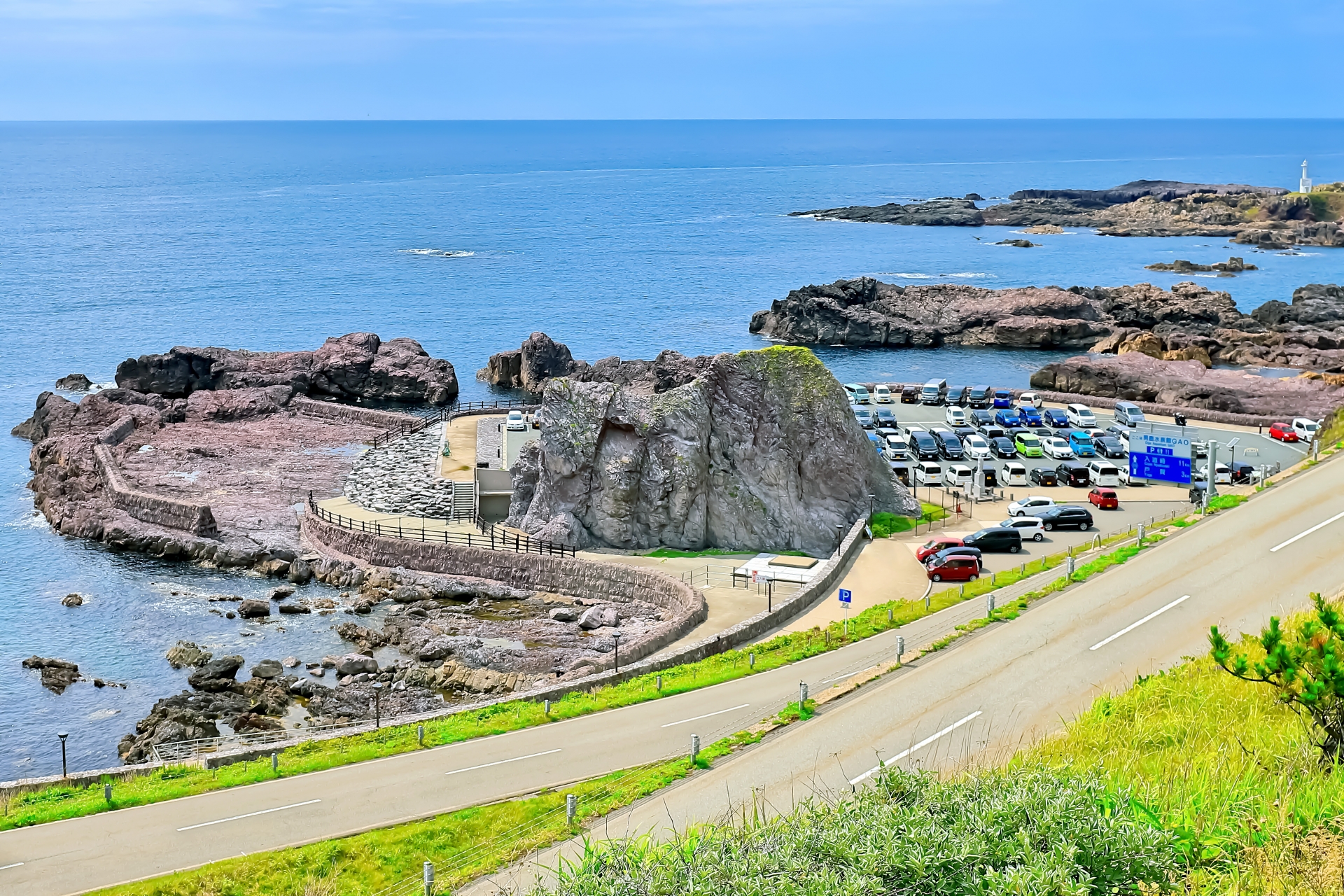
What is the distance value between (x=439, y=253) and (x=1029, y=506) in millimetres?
138620

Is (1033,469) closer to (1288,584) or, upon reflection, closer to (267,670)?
(1288,584)

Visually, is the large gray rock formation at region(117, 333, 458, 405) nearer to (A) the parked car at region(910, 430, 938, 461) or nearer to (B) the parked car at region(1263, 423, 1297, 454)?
(A) the parked car at region(910, 430, 938, 461)

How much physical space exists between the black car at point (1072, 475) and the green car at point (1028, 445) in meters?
4.49

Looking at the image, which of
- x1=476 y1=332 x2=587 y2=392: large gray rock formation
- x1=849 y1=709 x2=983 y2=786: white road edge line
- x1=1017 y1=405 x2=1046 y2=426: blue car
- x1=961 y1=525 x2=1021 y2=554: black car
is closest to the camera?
x1=849 y1=709 x2=983 y2=786: white road edge line

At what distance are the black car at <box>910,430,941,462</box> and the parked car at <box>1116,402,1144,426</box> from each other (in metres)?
13.0

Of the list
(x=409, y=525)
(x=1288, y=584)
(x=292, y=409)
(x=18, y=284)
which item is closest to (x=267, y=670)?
(x=409, y=525)

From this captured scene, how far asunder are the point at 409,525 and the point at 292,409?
32.6 meters

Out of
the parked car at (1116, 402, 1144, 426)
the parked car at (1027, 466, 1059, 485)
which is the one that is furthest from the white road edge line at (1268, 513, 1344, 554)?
the parked car at (1116, 402, 1144, 426)

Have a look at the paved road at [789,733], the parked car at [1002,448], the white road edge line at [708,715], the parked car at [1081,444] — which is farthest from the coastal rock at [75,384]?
the white road edge line at [708,715]

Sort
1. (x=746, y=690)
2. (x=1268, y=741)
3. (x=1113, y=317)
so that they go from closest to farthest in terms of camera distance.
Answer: (x=1268, y=741), (x=746, y=690), (x=1113, y=317)

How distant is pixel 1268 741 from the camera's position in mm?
16625

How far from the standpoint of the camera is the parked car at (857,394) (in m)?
75.6

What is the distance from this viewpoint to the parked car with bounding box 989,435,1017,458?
60.1m

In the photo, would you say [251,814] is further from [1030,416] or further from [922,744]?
[1030,416]
